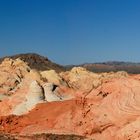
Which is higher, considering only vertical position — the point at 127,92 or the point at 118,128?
the point at 127,92

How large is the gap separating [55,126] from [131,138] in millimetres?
8207

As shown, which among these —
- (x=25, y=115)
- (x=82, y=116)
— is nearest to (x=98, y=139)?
(x=82, y=116)

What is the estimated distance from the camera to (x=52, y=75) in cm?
6606

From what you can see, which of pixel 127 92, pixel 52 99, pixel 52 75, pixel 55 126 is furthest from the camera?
pixel 52 75

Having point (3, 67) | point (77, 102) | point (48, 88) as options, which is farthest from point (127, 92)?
point (3, 67)

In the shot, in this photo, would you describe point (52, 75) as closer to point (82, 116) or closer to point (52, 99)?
point (52, 99)

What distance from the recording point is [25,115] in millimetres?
35406

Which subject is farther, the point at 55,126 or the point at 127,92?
the point at 55,126

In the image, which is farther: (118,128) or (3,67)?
(3,67)

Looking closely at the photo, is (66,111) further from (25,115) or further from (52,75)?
(52,75)

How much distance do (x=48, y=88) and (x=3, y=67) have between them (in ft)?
132

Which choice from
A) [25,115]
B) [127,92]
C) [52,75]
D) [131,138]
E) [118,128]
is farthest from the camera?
[52,75]

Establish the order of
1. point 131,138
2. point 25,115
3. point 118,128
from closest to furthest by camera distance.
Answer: point 131,138 → point 118,128 → point 25,115

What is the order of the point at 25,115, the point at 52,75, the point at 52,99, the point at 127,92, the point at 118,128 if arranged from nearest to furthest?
the point at 118,128
the point at 127,92
the point at 25,115
the point at 52,99
the point at 52,75
